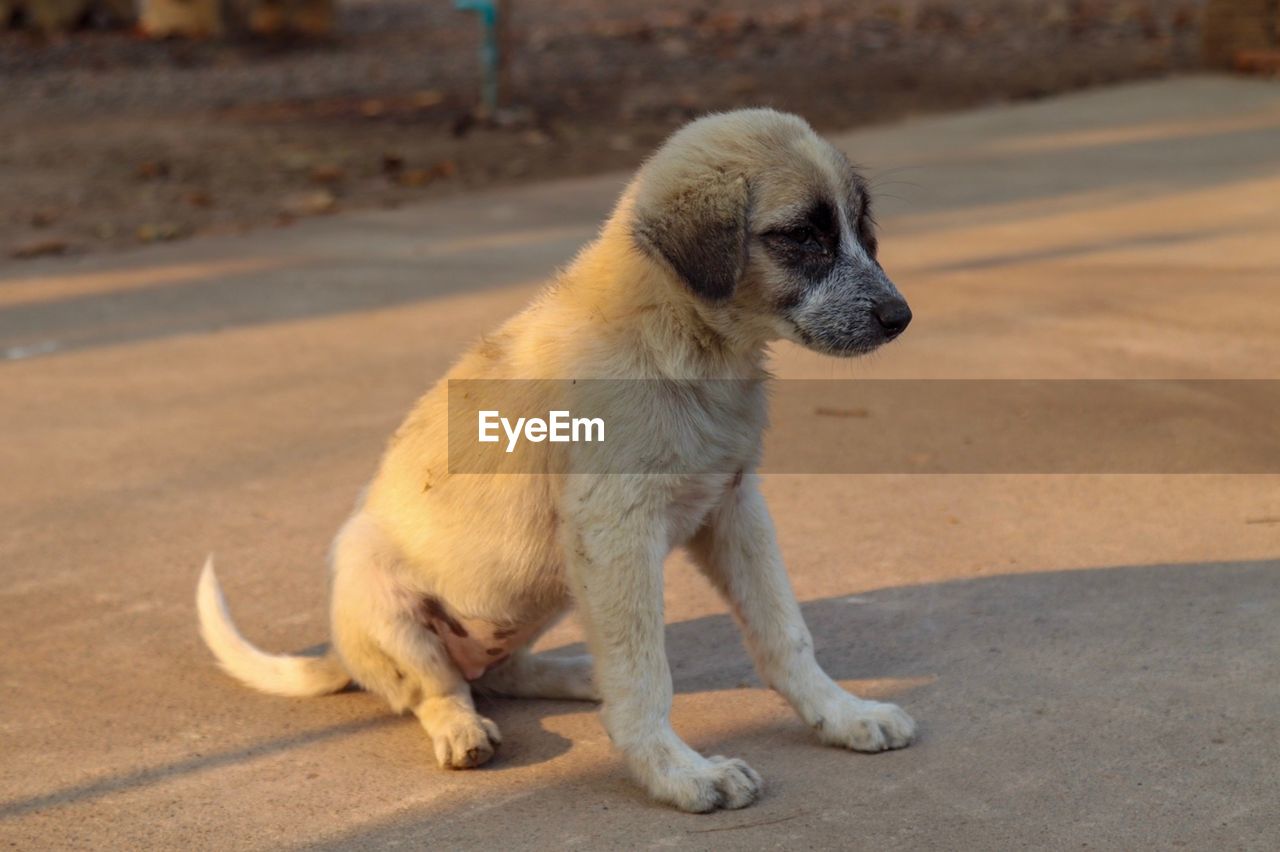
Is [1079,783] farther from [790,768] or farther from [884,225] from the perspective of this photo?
[884,225]

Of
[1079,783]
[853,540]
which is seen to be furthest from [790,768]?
[853,540]

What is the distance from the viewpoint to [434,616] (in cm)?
406

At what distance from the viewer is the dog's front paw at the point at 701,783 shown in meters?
3.52

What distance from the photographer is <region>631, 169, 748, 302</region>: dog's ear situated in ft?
11.9

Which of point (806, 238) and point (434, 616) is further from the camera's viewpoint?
point (434, 616)

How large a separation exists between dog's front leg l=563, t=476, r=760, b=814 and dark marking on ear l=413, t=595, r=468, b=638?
1.83ft

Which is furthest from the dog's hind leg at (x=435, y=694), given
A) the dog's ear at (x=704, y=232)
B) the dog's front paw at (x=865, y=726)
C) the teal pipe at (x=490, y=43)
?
the teal pipe at (x=490, y=43)

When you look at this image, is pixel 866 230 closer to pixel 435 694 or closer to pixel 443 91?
pixel 435 694

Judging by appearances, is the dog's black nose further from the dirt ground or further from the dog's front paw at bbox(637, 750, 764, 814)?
the dirt ground

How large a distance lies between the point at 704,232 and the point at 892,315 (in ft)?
1.71

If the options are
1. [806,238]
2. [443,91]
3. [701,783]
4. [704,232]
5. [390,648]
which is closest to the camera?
[701,783]

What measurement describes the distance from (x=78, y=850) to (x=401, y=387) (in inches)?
144

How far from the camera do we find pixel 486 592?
12.8 feet

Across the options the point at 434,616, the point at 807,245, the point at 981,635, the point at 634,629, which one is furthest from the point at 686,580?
the point at 807,245
